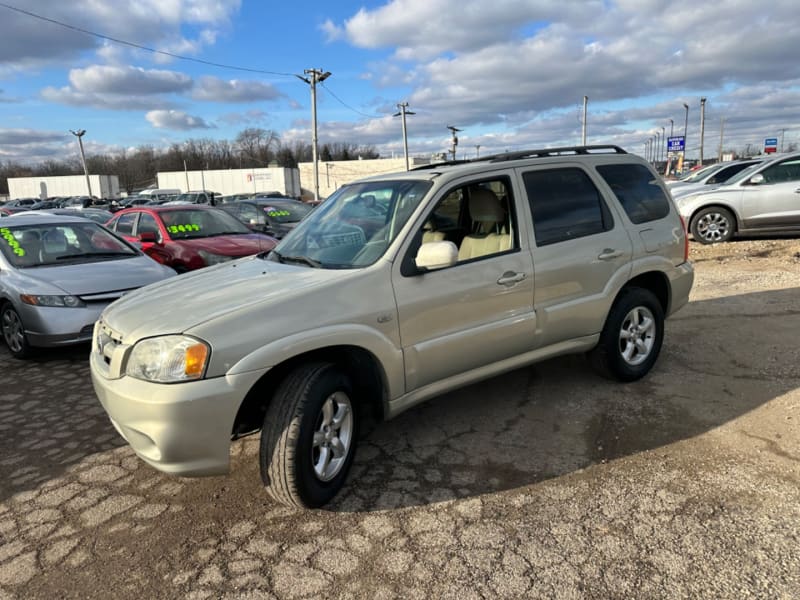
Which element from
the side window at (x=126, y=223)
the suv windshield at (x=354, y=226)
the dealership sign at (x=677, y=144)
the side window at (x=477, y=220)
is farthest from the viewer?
the dealership sign at (x=677, y=144)

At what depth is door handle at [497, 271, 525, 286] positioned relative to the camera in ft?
12.1

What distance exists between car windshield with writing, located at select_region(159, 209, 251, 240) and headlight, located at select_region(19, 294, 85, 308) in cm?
286

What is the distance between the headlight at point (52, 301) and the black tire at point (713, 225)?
36.4 feet

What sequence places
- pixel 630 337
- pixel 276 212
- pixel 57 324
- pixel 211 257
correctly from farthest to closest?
pixel 276 212, pixel 211 257, pixel 57 324, pixel 630 337

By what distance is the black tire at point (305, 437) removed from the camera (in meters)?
2.86

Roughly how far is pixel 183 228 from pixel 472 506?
280 inches

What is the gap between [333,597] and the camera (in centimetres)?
245

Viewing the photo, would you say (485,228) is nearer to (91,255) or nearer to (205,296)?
(205,296)

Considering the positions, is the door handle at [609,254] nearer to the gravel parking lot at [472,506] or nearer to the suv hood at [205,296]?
the gravel parking lot at [472,506]

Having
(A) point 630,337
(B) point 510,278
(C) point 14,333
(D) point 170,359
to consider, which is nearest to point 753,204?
(A) point 630,337

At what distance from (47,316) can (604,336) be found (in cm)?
526

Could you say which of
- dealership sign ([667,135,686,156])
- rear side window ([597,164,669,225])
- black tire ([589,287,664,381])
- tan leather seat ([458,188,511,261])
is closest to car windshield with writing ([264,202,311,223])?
rear side window ([597,164,669,225])

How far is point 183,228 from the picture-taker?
8.71 metres

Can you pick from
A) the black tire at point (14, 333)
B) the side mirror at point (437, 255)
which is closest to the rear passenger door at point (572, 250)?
the side mirror at point (437, 255)
